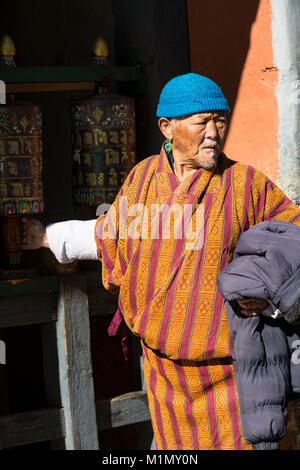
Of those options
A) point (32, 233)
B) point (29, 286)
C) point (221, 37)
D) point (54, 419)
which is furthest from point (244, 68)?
point (54, 419)

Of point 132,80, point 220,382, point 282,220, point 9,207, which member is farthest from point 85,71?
point 220,382

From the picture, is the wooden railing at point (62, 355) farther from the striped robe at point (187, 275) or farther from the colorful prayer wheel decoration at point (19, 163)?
the striped robe at point (187, 275)

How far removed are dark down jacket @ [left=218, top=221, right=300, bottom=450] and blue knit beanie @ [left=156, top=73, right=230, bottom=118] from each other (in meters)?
0.36

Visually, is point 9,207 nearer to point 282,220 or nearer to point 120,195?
point 120,195

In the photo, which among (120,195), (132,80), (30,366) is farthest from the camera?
(30,366)

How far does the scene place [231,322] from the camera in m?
2.24

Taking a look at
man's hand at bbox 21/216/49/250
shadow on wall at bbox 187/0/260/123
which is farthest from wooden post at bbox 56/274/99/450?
shadow on wall at bbox 187/0/260/123

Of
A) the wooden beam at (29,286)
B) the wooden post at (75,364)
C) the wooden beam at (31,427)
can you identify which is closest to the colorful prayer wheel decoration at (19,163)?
the wooden beam at (29,286)

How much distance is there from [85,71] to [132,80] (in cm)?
21

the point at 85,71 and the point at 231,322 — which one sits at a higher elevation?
the point at 85,71

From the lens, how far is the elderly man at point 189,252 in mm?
2266

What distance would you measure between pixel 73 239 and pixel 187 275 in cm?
43

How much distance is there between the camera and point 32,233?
2590 millimetres
